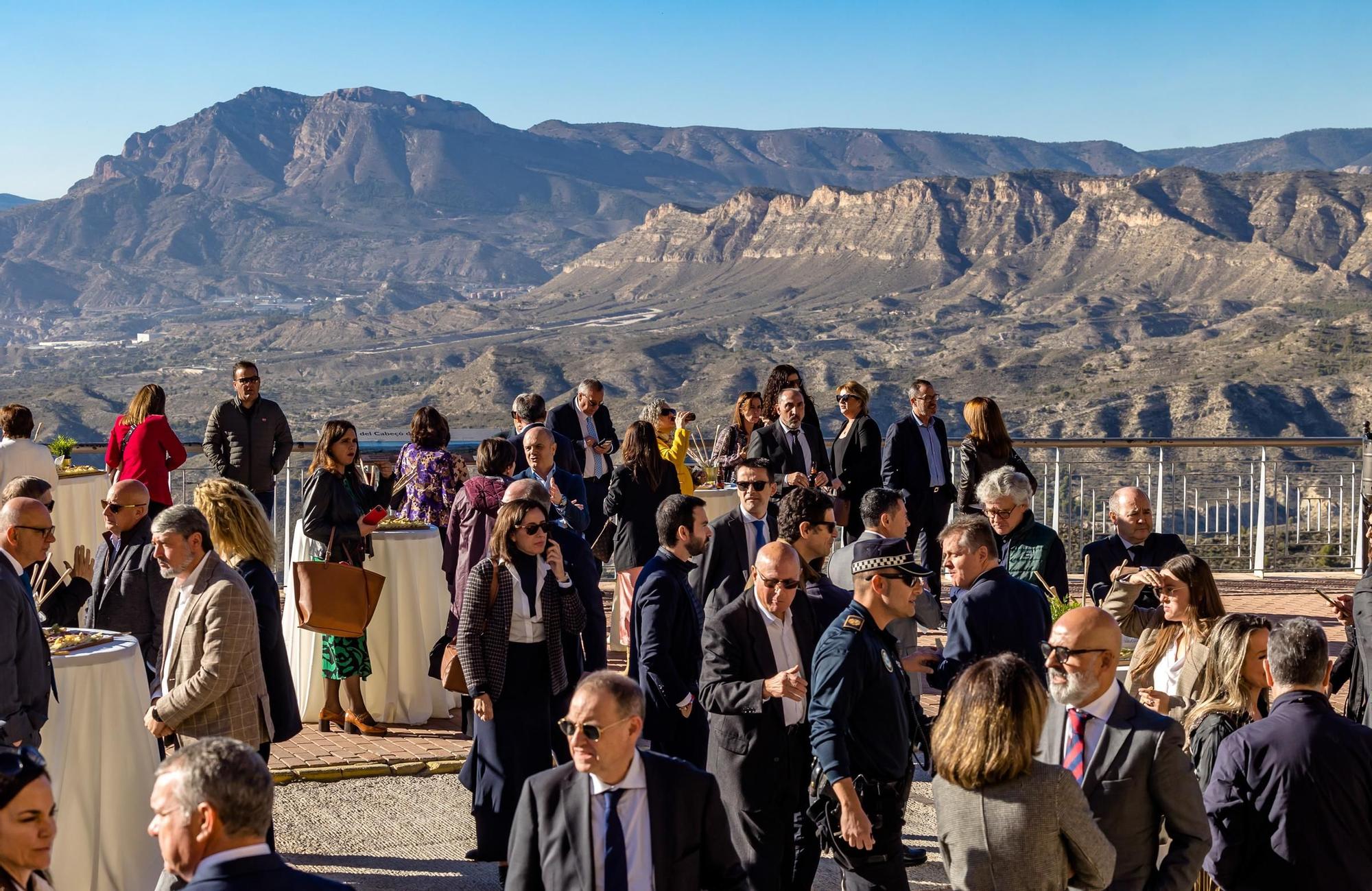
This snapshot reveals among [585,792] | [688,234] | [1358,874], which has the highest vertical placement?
[688,234]

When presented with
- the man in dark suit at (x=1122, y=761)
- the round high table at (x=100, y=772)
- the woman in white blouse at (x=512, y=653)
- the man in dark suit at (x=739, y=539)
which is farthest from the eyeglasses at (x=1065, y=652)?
the round high table at (x=100, y=772)

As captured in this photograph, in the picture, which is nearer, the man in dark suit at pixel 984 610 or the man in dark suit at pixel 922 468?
the man in dark suit at pixel 984 610

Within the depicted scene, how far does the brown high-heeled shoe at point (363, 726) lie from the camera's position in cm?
725

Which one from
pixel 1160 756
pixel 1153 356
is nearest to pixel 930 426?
pixel 1160 756

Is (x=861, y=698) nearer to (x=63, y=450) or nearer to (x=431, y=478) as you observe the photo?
(x=431, y=478)

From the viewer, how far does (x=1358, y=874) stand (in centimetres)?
354

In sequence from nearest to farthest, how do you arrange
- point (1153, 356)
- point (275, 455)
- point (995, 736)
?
point (995, 736)
point (275, 455)
point (1153, 356)

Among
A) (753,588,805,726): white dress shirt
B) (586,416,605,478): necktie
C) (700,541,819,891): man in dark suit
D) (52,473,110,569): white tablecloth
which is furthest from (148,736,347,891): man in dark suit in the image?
(52,473,110,569): white tablecloth

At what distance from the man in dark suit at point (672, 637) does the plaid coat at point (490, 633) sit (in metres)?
0.29

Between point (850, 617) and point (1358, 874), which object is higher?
point (850, 617)

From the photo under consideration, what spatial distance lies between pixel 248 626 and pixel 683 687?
4.67 feet

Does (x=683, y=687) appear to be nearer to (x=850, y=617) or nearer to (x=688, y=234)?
(x=850, y=617)

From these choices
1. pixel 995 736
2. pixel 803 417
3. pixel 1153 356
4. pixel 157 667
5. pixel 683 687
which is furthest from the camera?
pixel 1153 356

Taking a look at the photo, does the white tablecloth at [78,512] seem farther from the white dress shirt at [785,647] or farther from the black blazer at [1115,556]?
the black blazer at [1115,556]
